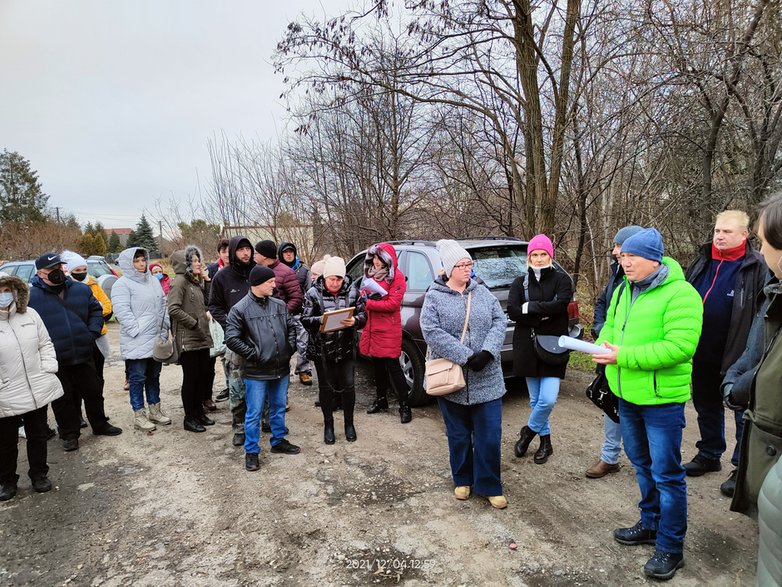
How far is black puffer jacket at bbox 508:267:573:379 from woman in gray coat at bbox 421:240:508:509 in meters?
0.67

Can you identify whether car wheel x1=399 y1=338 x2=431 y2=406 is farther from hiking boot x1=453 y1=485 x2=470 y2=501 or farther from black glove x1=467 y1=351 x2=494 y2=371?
black glove x1=467 y1=351 x2=494 y2=371

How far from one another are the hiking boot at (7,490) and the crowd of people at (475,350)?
2cm

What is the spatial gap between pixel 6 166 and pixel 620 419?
47767 mm

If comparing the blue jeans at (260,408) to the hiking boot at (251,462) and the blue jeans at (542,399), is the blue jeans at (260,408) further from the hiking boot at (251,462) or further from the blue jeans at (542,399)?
the blue jeans at (542,399)

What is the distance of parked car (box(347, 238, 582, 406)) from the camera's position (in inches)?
201

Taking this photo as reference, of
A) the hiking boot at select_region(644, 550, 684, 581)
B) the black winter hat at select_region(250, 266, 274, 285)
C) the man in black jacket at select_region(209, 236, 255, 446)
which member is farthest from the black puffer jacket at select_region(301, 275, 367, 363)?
the hiking boot at select_region(644, 550, 684, 581)

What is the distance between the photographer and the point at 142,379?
5051 millimetres

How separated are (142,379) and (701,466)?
5.22 m

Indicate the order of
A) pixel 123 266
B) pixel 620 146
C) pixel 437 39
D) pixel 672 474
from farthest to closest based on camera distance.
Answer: pixel 437 39
pixel 620 146
pixel 123 266
pixel 672 474

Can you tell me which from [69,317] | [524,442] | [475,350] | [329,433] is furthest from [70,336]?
[524,442]

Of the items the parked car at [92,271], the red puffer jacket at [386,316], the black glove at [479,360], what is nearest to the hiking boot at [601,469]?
the black glove at [479,360]

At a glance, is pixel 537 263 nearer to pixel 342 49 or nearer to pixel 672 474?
pixel 672 474

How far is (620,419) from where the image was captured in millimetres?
2896

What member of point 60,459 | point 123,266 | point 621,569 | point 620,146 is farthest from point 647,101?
point 60,459
